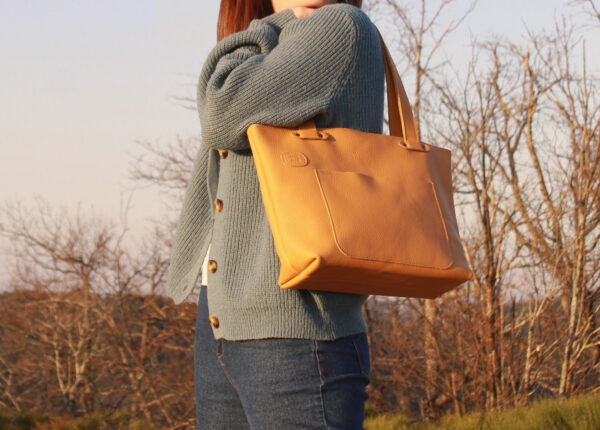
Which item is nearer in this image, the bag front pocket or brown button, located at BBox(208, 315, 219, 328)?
the bag front pocket

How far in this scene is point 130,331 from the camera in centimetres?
941

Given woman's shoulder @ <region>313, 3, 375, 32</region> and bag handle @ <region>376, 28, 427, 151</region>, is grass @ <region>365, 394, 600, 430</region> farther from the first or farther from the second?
woman's shoulder @ <region>313, 3, 375, 32</region>

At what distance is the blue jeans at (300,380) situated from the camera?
3.56 ft

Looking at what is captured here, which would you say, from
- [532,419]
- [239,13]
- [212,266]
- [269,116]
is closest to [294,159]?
[269,116]

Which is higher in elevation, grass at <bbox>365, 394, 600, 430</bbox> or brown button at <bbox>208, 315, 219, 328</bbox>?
brown button at <bbox>208, 315, 219, 328</bbox>

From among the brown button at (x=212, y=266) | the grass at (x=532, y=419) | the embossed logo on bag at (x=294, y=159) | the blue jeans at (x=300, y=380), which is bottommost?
the grass at (x=532, y=419)

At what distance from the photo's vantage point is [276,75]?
3.82 ft

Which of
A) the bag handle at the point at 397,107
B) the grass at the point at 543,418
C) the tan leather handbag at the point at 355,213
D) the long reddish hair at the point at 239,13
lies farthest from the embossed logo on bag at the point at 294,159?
the grass at the point at 543,418

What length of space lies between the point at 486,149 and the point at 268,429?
159 inches

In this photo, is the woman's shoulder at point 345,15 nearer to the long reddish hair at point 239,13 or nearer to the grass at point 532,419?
the long reddish hair at point 239,13

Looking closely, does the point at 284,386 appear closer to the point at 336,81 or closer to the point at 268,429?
the point at 268,429

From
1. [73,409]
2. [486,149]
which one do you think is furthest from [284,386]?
[73,409]

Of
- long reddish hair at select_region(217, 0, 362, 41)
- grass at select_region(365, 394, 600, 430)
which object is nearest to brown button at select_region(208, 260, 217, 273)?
long reddish hair at select_region(217, 0, 362, 41)

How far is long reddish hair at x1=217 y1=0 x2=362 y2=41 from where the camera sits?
61.4 inches
